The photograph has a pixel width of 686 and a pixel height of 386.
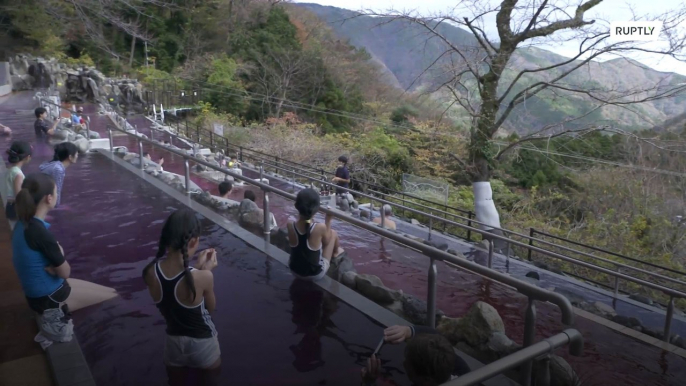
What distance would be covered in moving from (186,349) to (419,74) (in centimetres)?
997

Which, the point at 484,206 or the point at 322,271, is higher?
the point at 322,271

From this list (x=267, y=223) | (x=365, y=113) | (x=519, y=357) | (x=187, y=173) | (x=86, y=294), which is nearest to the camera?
(x=519, y=357)

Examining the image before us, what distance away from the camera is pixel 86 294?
13.7 ft

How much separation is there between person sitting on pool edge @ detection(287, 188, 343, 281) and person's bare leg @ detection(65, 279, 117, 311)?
1.60 metres

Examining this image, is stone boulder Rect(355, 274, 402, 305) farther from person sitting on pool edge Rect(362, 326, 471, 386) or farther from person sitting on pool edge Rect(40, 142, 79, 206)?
person sitting on pool edge Rect(40, 142, 79, 206)

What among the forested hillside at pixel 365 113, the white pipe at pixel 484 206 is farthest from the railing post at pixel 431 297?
the white pipe at pixel 484 206

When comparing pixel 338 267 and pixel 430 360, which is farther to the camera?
pixel 338 267

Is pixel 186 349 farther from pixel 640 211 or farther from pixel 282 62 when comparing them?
pixel 282 62

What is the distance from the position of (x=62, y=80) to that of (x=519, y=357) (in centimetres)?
3429

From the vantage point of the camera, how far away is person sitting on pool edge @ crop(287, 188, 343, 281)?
13.2 ft

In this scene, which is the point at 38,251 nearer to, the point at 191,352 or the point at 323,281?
the point at 191,352

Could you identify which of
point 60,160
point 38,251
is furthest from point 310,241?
point 60,160

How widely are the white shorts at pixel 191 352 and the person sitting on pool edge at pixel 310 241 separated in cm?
136

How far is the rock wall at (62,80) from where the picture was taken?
29922 mm
